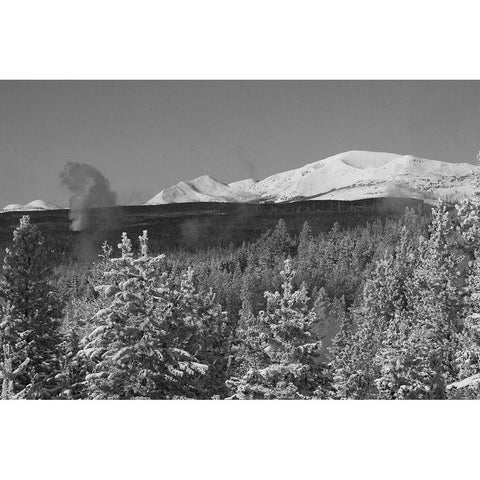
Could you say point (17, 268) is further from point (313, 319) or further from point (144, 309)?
point (313, 319)

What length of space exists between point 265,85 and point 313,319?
4.07 meters

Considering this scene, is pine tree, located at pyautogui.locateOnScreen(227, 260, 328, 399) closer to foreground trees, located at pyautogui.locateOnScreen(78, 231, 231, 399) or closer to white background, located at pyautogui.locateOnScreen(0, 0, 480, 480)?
white background, located at pyautogui.locateOnScreen(0, 0, 480, 480)

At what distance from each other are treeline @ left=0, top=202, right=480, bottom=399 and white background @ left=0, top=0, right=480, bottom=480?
501 mm

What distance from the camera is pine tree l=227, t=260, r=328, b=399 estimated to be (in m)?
10.3

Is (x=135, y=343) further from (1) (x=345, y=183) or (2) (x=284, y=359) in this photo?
(1) (x=345, y=183)

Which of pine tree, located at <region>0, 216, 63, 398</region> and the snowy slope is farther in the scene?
the snowy slope

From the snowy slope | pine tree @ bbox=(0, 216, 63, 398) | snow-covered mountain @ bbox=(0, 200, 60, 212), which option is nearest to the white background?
pine tree @ bbox=(0, 216, 63, 398)

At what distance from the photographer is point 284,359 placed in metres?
10.4
